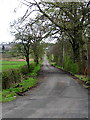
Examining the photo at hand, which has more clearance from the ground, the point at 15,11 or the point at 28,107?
the point at 15,11

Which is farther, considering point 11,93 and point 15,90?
point 15,90

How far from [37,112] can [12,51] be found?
18.5 meters

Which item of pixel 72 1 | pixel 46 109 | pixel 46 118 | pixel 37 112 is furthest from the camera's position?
pixel 72 1

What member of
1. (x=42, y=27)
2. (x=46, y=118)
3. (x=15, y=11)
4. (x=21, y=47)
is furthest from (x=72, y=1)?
(x=21, y=47)

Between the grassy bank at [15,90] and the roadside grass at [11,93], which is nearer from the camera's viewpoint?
the roadside grass at [11,93]

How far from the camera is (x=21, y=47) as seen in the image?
23891 mm

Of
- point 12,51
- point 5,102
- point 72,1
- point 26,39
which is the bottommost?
point 5,102

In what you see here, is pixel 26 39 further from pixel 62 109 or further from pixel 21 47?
pixel 62 109

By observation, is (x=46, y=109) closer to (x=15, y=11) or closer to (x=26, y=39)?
(x=15, y=11)

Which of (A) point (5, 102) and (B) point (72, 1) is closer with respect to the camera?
(A) point (5, 102)

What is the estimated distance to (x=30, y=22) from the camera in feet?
56.4

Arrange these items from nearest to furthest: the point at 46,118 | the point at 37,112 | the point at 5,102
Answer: the point at 46,118, the point at 37,112, the point at 5,102

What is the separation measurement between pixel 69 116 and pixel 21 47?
1891cm

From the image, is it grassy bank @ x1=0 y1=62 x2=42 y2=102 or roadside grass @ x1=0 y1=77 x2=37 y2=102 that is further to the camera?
grassy bank @ x1=0 y1=62 x2=42 y2=102
